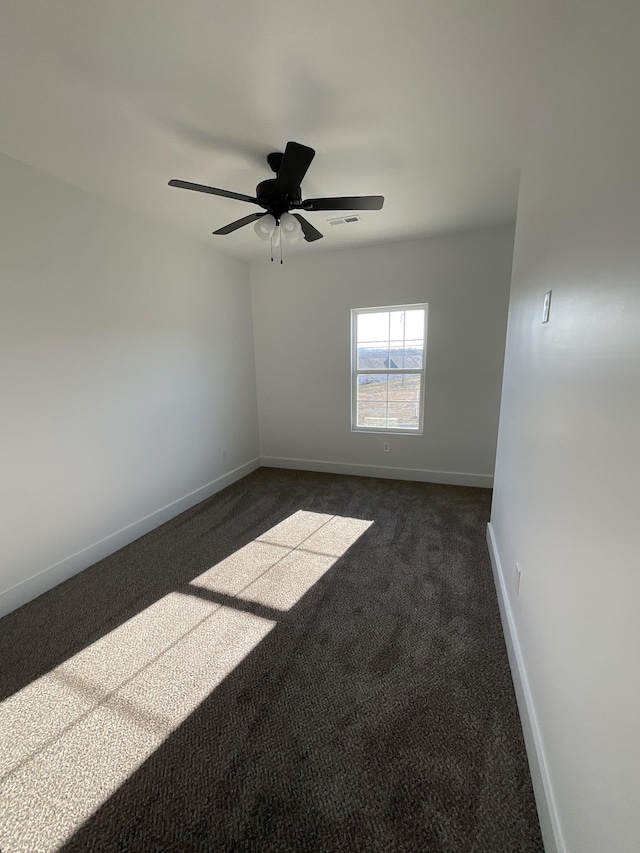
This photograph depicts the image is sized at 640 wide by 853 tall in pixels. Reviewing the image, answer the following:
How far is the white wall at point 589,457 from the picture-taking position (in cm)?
74

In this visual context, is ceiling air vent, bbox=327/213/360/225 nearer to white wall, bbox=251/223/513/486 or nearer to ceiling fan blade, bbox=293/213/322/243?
ceiling fan blade, bbox=293/213/322/243

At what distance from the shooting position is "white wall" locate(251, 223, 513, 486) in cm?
355

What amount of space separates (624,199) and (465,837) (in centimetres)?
187

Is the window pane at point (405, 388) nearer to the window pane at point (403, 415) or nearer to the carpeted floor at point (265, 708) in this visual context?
the window pane at point (403, 415)

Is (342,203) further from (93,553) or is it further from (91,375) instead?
(93,553)

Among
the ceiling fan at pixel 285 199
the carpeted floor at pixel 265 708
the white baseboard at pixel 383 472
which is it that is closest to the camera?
the carpeted floor at pixel 265 708

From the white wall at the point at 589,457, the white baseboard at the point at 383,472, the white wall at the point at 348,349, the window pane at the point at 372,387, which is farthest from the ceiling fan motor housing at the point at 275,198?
the white baseboard at the point at 383,472

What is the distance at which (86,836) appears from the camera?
3.70 feet

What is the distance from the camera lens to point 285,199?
6.68 feet

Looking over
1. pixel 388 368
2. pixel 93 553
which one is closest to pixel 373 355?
pixel 388 368

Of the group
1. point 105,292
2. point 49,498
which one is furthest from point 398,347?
point 49,498

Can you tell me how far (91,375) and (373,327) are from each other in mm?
Answer: 2863

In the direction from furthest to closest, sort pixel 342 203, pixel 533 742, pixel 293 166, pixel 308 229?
pixel 308 229 → pixel 342 203 → pixel 293 166 → pixel 533 742

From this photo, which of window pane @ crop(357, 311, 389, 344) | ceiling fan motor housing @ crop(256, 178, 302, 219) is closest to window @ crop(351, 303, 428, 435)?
window pane @ crop(357, 311, 389, 344)
